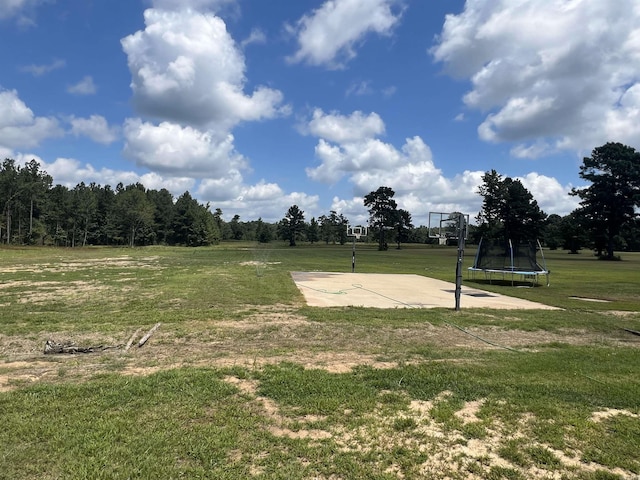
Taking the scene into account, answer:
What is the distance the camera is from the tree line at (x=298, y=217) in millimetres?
53406

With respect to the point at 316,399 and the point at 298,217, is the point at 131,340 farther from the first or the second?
the point at 298,217

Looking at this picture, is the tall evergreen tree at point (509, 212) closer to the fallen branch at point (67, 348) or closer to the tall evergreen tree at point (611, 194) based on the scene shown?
the tall evergreen tree at point (611, 194)

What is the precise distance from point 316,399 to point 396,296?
927 centimetres

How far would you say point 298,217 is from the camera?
103 meters

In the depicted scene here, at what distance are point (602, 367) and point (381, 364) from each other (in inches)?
120

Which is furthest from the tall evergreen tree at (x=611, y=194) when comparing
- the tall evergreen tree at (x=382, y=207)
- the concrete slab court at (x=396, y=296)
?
the concrete slab court at (x=396, y=296)

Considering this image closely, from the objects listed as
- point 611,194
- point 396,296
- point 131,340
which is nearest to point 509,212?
point 611,194

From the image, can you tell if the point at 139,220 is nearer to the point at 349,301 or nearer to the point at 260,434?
the point at 349,301

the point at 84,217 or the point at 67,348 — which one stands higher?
the point at 84,217

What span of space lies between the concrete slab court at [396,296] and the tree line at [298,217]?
3798 cm

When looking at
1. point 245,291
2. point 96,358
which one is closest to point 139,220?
point 245,291

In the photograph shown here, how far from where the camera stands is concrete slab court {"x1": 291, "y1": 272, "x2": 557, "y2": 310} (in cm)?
1155

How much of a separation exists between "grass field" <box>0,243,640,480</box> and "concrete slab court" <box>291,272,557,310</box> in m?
2.80

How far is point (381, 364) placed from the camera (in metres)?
5.66
